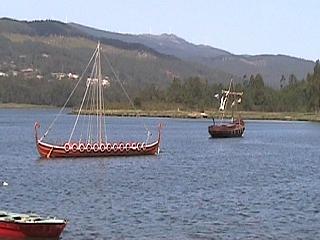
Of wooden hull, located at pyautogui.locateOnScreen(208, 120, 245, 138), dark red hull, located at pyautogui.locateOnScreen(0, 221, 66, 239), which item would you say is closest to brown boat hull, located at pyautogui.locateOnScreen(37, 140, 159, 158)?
wooden hull, located at pyautogui.locateOnScreen(208, 120, 245, 138)

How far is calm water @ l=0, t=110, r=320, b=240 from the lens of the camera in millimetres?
41812

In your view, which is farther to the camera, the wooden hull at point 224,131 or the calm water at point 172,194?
the wooden hull at point 224,131

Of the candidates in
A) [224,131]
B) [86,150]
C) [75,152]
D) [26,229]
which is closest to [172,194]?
[26,229]

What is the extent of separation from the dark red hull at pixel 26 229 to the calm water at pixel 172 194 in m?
2.13

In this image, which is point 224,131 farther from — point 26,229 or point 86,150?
point 26,229

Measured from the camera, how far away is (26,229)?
35656 mm

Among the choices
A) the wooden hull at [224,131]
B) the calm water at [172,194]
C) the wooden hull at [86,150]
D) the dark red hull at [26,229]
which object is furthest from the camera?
the wooden hull at [224,131]

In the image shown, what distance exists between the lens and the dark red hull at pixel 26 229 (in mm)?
35688

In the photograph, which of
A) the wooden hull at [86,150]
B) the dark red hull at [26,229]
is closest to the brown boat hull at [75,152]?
the wooden hull at [86,150]

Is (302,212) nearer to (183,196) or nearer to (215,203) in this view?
(215,203)

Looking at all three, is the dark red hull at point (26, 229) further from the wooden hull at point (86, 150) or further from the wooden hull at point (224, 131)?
the wooden hull at point (224, 131)

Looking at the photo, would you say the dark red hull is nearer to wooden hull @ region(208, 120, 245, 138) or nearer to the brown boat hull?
the brown boat hull

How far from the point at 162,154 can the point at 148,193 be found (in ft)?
138

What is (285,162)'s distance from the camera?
89375 millimetres
